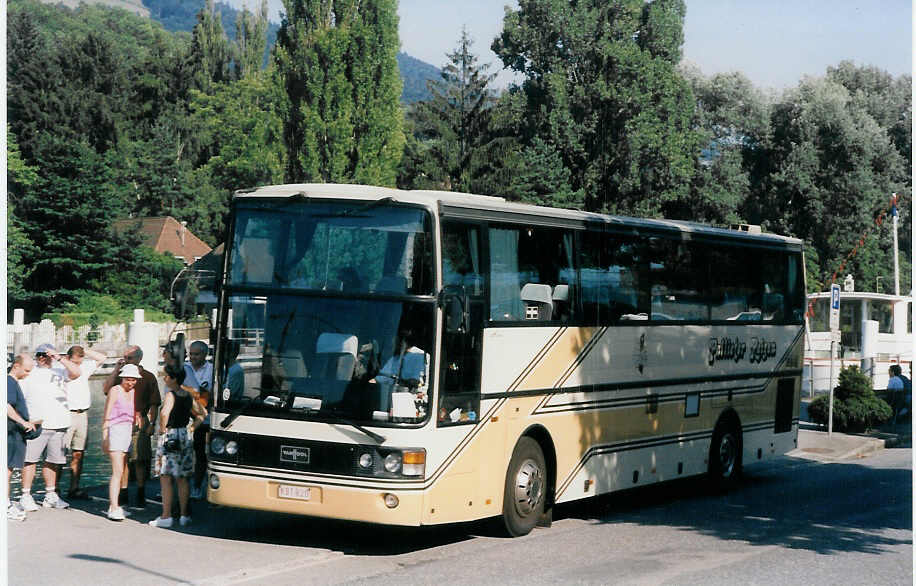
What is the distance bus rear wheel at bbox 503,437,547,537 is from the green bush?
15494 millimetres

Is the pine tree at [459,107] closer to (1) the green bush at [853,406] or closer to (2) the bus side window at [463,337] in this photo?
(1) the green bush at [853,406]

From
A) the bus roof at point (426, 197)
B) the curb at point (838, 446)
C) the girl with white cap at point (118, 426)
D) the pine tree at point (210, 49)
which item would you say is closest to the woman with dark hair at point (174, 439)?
the girl with white cap at point (118, 426)

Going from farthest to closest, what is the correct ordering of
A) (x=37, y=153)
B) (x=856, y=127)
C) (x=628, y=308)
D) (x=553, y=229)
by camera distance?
(x=856, y=127)
(x=37, y=153)
(x=628, y=308)
(x=553, y=229)

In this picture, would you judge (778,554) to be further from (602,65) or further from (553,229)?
(602,65)

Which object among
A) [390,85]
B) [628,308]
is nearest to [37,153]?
[390,85]

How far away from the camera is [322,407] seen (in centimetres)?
1193

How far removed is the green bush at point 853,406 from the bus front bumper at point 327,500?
18.0 metres

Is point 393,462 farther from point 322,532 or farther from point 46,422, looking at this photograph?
point 46,422

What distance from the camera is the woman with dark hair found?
510 inches

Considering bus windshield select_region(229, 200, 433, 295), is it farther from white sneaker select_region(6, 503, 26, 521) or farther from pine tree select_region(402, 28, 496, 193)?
pine tree select_region(402, 28, 496, 193)

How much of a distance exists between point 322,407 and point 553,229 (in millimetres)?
3837

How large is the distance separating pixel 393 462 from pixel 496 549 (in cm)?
168

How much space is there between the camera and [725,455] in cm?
1870

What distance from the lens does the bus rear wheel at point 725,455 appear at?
60.0 feet
